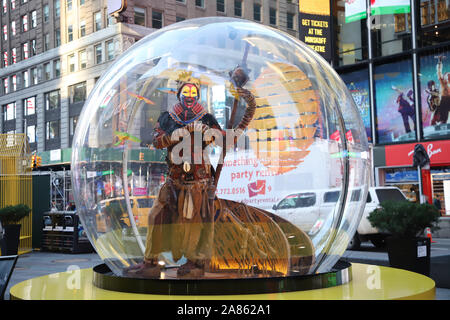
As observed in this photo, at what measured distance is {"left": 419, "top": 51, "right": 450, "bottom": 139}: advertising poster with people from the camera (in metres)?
20.6

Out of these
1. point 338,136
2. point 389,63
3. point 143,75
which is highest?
point 389,63

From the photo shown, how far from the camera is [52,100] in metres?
39.9

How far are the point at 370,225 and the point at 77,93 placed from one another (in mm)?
28023

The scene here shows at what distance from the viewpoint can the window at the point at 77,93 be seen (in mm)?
36562

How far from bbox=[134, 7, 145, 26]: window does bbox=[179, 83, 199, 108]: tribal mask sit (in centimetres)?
2843

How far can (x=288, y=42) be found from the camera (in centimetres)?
466

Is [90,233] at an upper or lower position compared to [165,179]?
lower

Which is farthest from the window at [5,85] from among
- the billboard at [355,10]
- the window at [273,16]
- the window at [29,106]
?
the billboard at [355,10]

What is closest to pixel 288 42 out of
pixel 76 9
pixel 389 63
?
pixel 389 63

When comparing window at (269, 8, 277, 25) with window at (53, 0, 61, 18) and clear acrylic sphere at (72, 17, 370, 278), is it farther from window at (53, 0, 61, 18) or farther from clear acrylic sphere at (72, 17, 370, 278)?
clear acrylic sphere at (72, 17, 370, 278)

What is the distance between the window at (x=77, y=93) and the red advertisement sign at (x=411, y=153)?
859 inches
